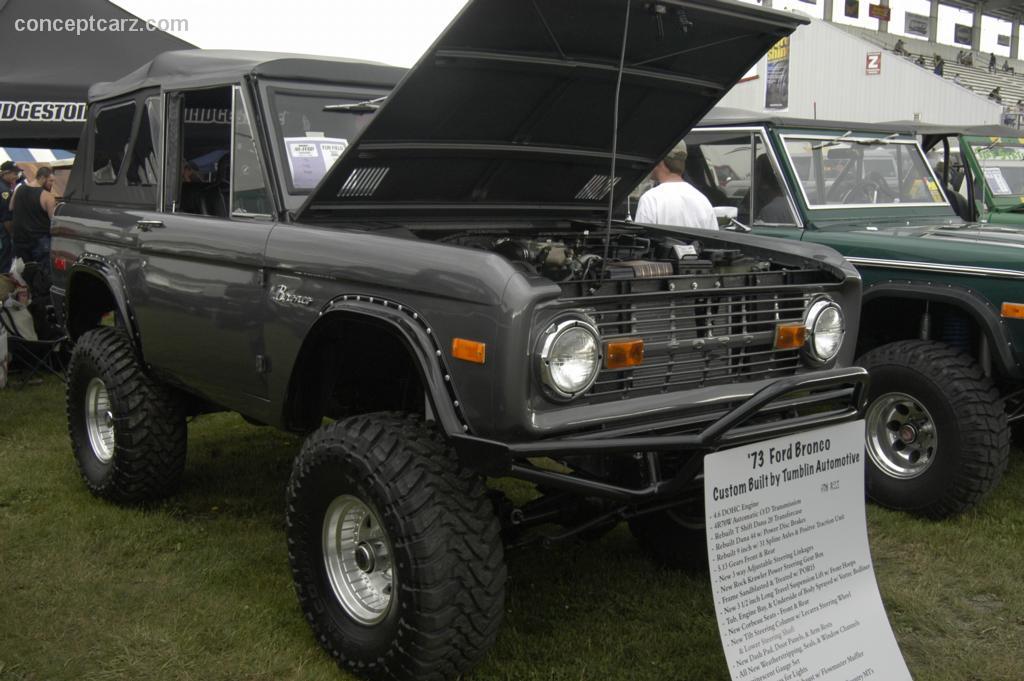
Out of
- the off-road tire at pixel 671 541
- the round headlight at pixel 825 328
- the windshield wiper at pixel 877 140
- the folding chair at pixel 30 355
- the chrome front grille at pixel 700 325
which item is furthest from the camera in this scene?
the folding chair at pixel 30 355

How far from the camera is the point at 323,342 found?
3.32 meters

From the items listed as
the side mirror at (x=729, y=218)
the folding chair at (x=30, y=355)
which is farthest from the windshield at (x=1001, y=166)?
the folding chair at (x=30, y=355)

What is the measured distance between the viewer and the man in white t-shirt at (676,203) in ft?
18.4

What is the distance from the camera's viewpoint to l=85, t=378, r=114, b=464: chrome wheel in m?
4.70

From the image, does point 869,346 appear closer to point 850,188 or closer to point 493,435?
point 850,188

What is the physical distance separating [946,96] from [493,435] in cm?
2639

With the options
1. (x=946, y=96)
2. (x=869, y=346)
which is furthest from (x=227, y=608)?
(x=946, y=96)

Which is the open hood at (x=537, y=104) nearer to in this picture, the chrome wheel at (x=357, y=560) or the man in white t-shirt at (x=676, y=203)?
the chrome wheel at (x=357, y=560)

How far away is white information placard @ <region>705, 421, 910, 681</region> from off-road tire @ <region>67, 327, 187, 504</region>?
8.69 ft

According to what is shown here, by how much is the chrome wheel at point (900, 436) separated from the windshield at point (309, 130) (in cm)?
282

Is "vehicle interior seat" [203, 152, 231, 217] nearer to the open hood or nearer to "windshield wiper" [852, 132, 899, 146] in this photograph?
the open hood

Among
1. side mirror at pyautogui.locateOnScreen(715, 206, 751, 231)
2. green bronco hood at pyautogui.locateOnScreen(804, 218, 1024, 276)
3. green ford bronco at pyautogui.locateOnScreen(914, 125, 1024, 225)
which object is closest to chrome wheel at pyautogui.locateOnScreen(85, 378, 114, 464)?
side mirror at pyautogui.locateOnScreen(715, 206, 751, 231)

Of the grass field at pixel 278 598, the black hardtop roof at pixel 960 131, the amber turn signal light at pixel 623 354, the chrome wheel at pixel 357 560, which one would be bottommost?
the grass field at pixel 278 598

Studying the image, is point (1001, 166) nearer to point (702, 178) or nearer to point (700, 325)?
point (702, 178)
